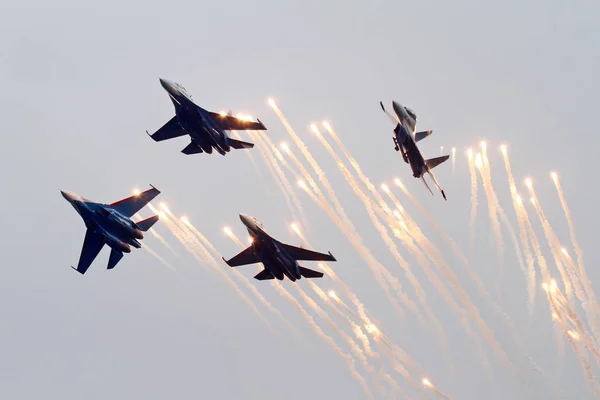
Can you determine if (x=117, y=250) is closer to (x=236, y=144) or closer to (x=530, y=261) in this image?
(x=236, y=144)

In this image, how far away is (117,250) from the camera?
7225 centimetres

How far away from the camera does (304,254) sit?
230ft

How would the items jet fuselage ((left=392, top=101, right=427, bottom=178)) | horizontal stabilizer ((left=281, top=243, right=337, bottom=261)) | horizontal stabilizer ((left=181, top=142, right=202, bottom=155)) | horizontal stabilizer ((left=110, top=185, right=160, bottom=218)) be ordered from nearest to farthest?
1. horizontal stabilizer ((left=281, top=243, right=337, bottom=261))
2. jet fuselage ((left=392, top=101, right=427, bottom=178))
3. horizontal stabilizer ((left=110, top=185, right=160, bottom=218))
4. horizontal stabilizer ((left=181, top=142, right=202, bottom=155))

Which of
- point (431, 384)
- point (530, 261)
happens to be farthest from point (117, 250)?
point (530, 261)

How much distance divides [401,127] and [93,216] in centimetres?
2997

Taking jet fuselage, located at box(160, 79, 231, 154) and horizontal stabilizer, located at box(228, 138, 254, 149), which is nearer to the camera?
jet fuselage, located at box(160, 79, 231, 154)

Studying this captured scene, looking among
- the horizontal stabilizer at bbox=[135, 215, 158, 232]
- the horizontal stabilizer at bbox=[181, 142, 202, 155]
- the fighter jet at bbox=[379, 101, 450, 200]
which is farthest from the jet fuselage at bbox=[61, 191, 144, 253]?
the fighter jet at bbox=[379, 101, 450, 200]

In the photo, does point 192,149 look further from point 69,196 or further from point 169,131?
point 69,196

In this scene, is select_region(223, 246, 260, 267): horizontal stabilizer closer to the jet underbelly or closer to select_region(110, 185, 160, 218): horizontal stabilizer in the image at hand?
select_region(110, 185, 160, 218): horizontal stabilizer

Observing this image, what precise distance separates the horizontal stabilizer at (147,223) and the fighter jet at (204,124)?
8.34 metres

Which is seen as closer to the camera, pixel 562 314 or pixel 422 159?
pixel 422 159

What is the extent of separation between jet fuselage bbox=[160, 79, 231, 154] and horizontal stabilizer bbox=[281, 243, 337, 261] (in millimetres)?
12128

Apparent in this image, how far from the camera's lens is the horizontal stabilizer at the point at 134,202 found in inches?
2958

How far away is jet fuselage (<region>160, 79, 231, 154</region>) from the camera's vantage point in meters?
71.1
